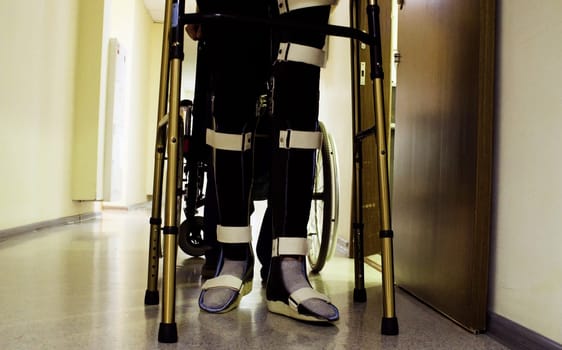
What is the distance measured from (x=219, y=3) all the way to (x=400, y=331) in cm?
80

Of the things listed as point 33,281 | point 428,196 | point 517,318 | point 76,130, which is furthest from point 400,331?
point 76,130

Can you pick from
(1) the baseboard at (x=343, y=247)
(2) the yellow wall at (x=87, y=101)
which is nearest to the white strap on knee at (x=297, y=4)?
(1) the baseboard at (x=343, y=247)

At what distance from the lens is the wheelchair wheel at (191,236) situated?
6.09ft

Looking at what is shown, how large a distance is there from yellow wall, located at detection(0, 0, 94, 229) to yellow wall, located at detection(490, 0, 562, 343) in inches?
82.6

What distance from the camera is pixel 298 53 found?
3.32 ft

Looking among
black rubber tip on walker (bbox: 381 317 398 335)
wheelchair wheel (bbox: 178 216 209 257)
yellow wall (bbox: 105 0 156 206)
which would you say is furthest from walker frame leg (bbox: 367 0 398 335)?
yellow wall (bbox: 105 0 156 206)

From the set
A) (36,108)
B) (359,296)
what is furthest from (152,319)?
(36,108)

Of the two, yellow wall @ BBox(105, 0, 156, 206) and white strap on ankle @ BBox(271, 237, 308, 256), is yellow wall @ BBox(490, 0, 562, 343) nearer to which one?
white strap on ankle @ BBox(271, 237, 308, 256)

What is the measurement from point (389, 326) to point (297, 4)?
674 mm

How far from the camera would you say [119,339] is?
0.84 meters

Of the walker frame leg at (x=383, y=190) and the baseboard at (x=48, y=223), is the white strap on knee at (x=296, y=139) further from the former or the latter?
the baseboard at (x=48, y=223)

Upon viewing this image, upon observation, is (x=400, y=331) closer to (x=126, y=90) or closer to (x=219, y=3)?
(x=219, y=3)

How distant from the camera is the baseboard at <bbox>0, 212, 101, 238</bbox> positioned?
2.31 metres

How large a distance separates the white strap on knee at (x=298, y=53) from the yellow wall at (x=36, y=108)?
5.57 ft
